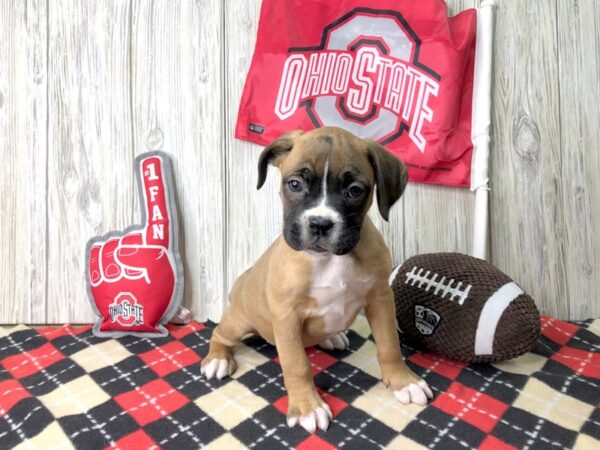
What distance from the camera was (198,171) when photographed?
2.90 metres

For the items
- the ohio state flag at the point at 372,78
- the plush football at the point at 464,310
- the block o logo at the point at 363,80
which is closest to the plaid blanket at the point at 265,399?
the plush football at the point at 464,310

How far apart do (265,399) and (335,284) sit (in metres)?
0.63

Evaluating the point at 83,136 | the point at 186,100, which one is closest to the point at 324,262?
the point at 186,100

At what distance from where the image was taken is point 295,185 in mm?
1809

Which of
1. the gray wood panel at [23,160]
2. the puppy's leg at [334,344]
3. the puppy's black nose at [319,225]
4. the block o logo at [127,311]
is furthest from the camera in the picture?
the gray wood panel at [23,160]

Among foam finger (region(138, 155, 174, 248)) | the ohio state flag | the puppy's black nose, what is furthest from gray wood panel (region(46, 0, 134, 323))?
the puppy's black nose

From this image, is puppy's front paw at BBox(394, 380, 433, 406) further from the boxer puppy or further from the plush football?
the plush football

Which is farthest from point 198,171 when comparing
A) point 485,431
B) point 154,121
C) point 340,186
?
point 485,431

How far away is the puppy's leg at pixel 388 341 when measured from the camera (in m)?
1.98

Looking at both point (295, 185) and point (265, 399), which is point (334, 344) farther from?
point (295, 185)

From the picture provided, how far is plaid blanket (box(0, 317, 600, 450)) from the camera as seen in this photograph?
5.51 ft

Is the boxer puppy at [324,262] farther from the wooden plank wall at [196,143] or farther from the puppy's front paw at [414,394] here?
the wooden plank wall at [196,143]

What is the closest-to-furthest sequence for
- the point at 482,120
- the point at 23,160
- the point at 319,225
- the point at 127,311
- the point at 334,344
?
the point at 319,225, the point at 334,344, the point at 127,311, the point at 482,120, the point at 23,160

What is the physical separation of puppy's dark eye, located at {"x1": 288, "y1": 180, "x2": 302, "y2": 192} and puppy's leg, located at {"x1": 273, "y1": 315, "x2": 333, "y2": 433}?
0.56 metres
